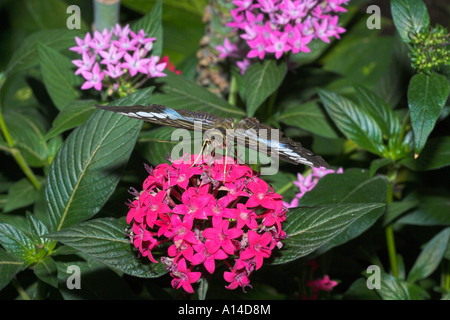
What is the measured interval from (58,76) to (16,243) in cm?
57

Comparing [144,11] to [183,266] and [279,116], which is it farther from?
[183,266]

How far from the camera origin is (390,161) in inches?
58.7

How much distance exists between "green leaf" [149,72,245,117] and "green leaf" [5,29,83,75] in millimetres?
324

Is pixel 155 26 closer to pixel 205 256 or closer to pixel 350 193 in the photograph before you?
pixel 350 193

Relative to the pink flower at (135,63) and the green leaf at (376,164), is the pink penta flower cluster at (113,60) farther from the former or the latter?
the green leaf at (376,164)

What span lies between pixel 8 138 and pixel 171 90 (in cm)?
50

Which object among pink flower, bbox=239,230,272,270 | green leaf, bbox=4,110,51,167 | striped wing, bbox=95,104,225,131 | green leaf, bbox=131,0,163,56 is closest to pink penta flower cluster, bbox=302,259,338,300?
pink flower, bbox=239,230,272,270

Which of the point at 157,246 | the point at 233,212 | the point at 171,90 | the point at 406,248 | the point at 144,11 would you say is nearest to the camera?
the point at 233,212

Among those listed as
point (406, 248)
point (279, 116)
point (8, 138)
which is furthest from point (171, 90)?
point (406, 248)

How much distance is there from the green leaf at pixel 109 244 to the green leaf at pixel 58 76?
580 millimetres

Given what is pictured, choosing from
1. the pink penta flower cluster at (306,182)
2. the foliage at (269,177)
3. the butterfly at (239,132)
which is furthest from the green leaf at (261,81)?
the butterfly at (239,132)

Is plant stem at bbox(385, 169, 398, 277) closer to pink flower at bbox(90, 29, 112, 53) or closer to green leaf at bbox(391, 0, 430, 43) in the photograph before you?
green leaf at bbox(391, 0, 430, 43)

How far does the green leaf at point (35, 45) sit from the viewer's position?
1687 mm

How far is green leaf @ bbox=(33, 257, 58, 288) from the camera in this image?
119 cm
